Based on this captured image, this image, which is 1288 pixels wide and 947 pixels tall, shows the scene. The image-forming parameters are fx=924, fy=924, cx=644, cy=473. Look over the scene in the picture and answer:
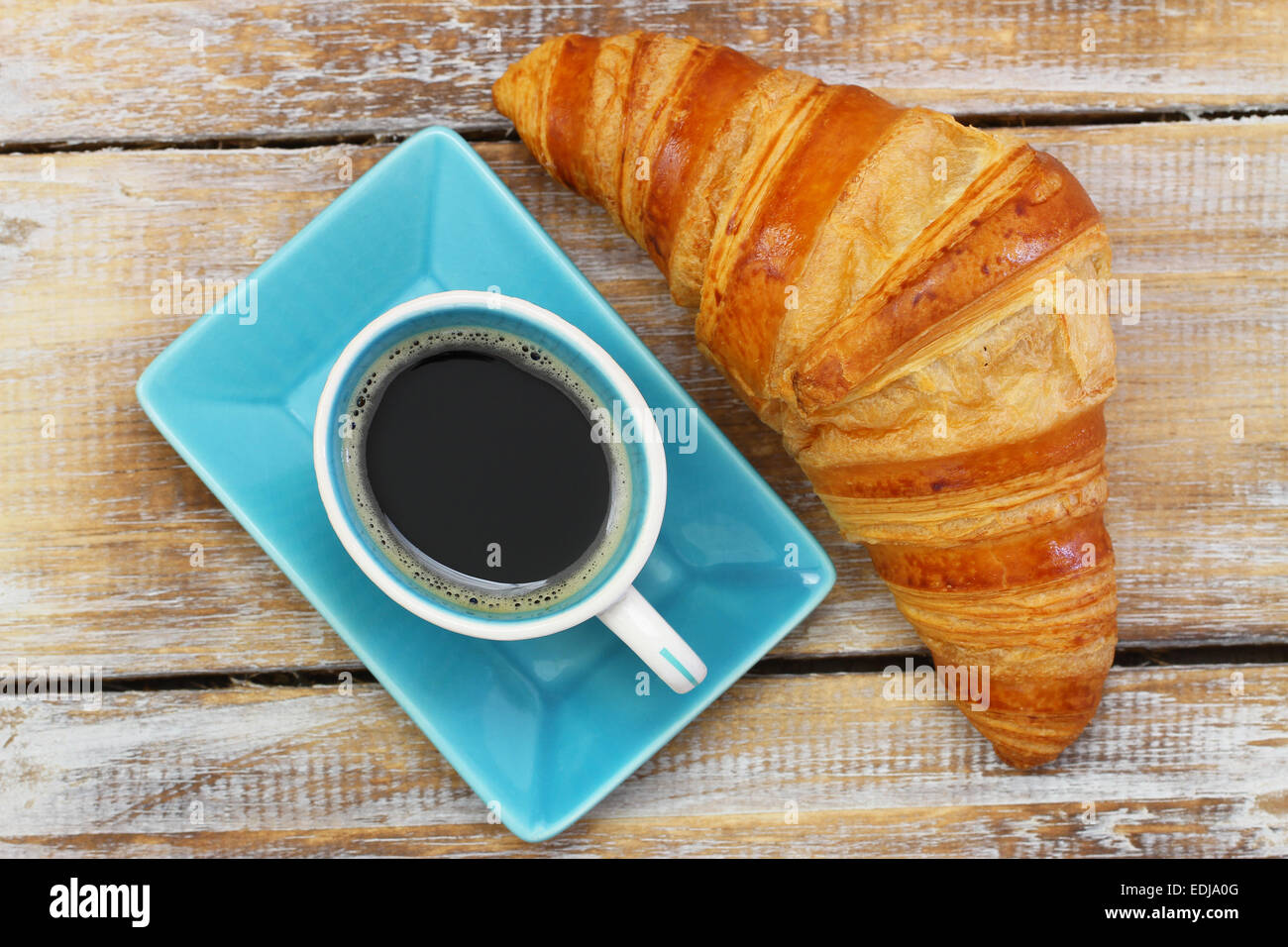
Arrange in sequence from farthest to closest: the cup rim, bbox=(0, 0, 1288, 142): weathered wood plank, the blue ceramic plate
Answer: bbox=(0, 0, 1288, 142): weathered wood plank < the blue ceramic plate < the cup rim

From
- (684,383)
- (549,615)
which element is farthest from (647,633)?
(684,383)

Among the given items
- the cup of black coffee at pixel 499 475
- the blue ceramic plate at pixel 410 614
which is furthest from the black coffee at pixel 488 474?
the blue ceramic plate at pixel 410 614

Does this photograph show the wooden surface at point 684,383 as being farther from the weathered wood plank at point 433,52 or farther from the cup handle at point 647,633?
the cup handle at point 647,633

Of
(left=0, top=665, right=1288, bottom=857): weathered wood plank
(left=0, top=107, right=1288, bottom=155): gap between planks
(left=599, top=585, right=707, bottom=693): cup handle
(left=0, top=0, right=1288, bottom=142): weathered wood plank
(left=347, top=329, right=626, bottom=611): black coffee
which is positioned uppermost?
(left=0, top=0, right=1288, bottom=142): weathered wood plank

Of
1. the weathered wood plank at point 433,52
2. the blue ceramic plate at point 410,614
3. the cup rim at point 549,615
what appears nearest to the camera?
the cup rim at point 549,615

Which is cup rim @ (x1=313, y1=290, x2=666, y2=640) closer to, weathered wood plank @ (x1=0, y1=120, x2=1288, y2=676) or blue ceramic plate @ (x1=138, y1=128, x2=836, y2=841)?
blue ceramic plate @ (x1=138, y1=128, x2=836, y2=841)

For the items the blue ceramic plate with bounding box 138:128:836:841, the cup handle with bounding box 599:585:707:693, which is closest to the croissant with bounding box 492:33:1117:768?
the blue ceramic plate with bounding box 138:128:836:841
